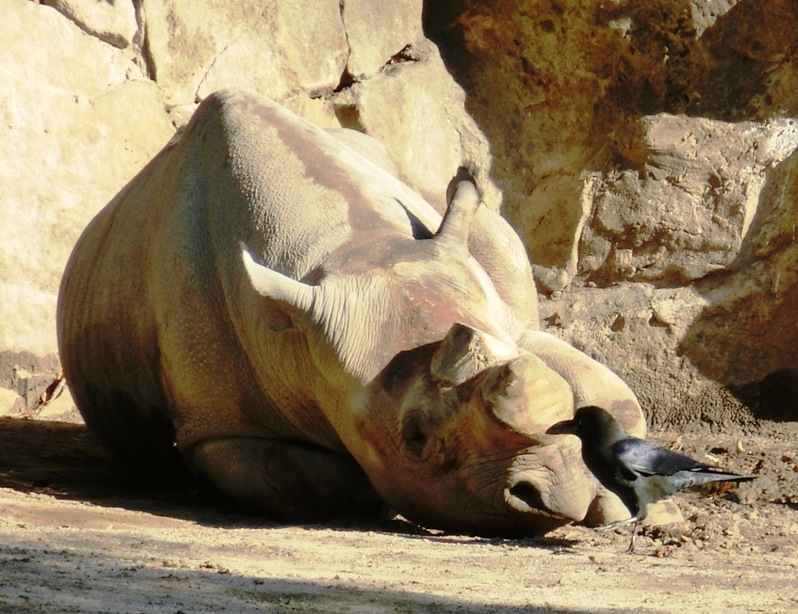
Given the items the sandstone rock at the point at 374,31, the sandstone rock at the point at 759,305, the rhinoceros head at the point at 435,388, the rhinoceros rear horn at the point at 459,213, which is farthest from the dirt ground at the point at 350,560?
the sandstone rock at the point at 374,31

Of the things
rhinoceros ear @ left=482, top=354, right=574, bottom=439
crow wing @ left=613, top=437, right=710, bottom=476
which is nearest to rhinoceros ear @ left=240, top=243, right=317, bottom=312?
rhinoceros ear @ left=482, top=354, right=574, bottom=439

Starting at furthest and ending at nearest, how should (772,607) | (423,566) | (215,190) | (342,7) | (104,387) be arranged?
(342,7)
(104,387)
(215,190)
(423,566)
(772,607)

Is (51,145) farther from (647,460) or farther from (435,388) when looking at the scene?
(647,460)

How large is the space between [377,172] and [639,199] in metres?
3.31

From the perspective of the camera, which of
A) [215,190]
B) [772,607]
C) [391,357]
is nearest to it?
[772,607]

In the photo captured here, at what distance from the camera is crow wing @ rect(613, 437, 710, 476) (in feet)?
15.7

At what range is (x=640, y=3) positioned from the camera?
8977mm

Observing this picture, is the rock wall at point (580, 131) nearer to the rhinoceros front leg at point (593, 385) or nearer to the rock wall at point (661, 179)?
the rock wall at point (661, 179)

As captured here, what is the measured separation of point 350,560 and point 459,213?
1.94 meters

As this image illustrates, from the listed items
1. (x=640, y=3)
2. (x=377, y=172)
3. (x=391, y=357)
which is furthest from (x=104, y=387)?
(x=640, y=3)

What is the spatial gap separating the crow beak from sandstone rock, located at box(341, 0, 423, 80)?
185 inches

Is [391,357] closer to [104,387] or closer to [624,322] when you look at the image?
[104,387]

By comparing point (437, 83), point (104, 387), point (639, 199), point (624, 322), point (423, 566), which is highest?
point (437, 83)

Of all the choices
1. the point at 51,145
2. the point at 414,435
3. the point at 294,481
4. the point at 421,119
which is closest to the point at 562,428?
the point at 414,435
